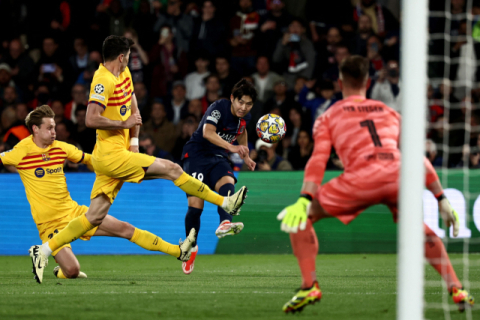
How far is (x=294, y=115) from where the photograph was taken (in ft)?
39.6

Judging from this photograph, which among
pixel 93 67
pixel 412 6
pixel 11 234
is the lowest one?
pixel 11 234

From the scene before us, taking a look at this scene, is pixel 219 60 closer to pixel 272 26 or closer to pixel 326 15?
pixel 272 26

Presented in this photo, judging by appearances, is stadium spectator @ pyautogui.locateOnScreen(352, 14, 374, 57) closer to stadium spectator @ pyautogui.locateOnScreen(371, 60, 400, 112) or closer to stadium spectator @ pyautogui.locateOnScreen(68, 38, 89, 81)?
stadium spectator @ pyautogui.locateOnScreen(371, 60, 400, 112)

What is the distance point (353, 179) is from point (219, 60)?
9.09m

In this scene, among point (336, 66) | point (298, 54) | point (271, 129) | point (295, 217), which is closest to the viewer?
point (295, 217)

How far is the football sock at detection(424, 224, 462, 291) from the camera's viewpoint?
4.71 m

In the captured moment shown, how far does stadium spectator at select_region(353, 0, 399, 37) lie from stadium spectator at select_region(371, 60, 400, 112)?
1402 mm

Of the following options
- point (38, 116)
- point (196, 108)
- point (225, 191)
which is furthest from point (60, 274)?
point (196, 108)

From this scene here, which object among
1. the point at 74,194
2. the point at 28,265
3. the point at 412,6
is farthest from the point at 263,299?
the point at 74,194

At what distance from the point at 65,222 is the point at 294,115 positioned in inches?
216

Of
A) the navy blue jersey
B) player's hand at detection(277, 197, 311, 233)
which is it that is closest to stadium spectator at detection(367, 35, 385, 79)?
the navy blue jersey

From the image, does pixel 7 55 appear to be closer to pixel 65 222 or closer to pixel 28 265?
pixel 28 265

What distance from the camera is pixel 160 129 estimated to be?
12.6 m

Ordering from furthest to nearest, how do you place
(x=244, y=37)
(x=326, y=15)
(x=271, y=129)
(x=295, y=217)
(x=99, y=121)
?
1. (x=326, y=15)
2. (x=244, y=37)
3. (x=271, y=129)
4. (x=99, y=121)
5. (x=295, y=217)
